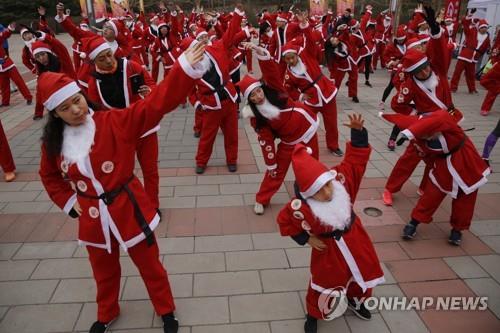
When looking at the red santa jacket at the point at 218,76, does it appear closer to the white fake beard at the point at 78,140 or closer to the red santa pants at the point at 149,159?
the red santa pants at the point at 149,159

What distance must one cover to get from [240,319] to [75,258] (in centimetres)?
186

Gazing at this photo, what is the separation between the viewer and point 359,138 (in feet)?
8.72

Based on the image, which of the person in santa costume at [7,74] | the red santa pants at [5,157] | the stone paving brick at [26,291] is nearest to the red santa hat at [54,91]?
the stone paving brick at [26,291]

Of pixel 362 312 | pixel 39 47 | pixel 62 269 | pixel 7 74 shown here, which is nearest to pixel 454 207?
pixel 362 312

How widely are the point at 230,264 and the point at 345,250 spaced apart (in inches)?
54.0

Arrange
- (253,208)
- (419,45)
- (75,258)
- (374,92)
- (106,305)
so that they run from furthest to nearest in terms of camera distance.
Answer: (374,92) → (419,45) → (253,208) → (75,258) → (106,305)

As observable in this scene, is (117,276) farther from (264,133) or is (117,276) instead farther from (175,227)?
(264,133)

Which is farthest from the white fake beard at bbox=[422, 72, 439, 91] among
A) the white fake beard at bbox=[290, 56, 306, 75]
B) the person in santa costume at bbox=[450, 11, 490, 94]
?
the person in santa costume at bbox=[450, 11, 490, 94]

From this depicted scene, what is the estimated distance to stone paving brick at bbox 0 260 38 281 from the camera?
139 inches

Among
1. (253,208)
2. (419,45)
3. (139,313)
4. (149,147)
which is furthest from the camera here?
(419,45)

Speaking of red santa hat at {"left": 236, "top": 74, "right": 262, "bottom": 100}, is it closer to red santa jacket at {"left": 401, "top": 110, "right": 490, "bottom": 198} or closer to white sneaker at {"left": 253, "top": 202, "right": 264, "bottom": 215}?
white sneaker at {"left": 253, "top": 202, "right": 264, "bottom": 215}

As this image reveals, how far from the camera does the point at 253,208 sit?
4.64m

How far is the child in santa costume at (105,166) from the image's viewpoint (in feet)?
7.29

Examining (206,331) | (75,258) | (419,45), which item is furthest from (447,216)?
(75,258)
